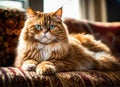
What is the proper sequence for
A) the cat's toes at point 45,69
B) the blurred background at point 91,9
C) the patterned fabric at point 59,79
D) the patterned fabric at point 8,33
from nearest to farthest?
1. the patterned fabric at point 59,79
2. the cat's toes at point 45,69
3. the patterned fabric at point 8,33
4. the blurred background at point 91,9

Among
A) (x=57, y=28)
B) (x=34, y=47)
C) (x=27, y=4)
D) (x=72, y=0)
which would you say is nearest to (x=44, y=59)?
(x=34, y=47)

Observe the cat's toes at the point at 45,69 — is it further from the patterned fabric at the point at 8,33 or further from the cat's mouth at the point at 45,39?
the patterned fabric at the point at 8,33

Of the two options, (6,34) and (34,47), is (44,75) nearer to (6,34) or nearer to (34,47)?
(34,47)

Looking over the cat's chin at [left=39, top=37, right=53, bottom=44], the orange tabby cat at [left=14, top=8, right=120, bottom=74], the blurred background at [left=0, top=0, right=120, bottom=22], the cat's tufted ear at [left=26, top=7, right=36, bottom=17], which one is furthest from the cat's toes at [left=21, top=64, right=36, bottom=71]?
the blurred background at [left=0, top=0, right=120, bottom=22]

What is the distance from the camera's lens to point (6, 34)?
2080mm

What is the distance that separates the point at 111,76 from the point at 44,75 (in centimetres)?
49

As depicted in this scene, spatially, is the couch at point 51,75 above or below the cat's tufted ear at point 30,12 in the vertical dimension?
below

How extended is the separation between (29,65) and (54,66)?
16cm

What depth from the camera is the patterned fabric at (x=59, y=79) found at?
1419mm

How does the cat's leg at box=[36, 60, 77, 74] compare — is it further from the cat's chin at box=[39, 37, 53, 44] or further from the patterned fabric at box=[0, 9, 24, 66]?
the patterned fabric at box=[0, 9, 24, 66]

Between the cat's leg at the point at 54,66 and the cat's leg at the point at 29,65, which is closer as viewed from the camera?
the cat's leg at the point at 54,66

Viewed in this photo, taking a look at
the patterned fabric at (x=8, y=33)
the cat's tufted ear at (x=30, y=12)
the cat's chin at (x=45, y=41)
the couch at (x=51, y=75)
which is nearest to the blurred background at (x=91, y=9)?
the couch at (x=51, y=75)

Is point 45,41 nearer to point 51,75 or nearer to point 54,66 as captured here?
point 54,66

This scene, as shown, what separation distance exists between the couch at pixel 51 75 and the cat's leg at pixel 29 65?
0.15 feet
